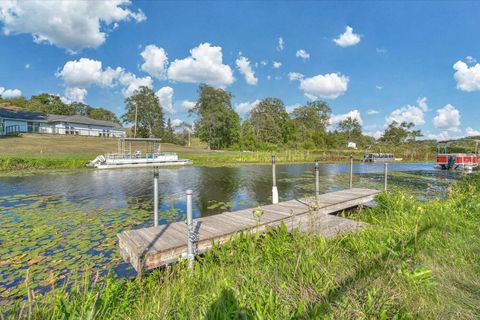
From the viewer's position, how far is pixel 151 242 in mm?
3904

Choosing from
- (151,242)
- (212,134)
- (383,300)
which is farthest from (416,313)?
(212,134)

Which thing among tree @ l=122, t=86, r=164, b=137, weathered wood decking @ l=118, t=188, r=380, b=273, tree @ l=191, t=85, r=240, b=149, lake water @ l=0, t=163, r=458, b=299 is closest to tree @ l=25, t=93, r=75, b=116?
tree @ l=122, t=86, r=164, b=137

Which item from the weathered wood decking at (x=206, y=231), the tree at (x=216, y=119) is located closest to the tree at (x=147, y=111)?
the tree at (x=216, y=119)

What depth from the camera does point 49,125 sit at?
47.7 meters

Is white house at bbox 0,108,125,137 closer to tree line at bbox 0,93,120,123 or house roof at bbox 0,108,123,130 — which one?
house roof at bbox 0,108,123,130

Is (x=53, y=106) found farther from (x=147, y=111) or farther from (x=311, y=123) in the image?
(x=311, y=123)

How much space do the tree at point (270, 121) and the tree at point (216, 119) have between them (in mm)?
7384

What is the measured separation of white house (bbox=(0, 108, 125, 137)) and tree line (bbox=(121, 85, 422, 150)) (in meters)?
5.61

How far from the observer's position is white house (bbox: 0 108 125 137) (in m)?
40.3

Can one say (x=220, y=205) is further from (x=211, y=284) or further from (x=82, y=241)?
(x=211, y=284)

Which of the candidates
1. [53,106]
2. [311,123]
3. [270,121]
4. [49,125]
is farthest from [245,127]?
[53,106]

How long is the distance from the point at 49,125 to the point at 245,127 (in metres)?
42.7

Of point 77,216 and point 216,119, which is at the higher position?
point 216,119

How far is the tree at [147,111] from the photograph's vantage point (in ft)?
181
